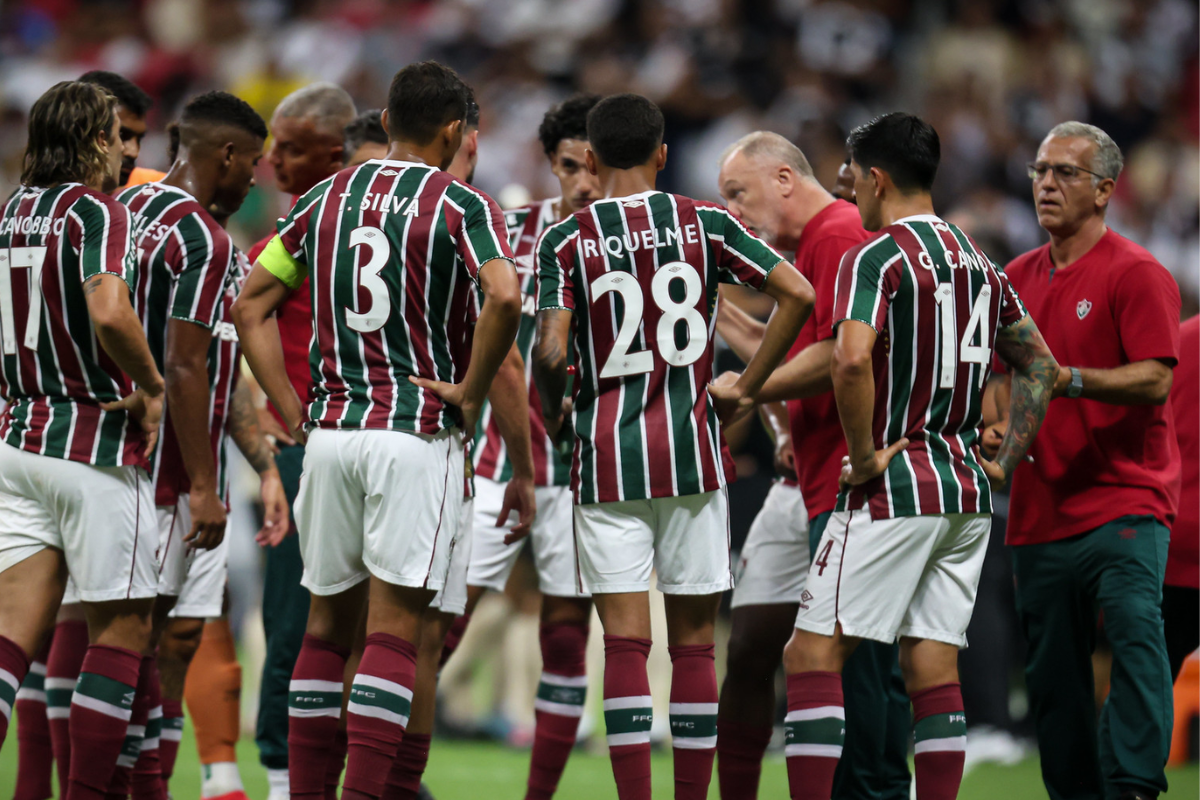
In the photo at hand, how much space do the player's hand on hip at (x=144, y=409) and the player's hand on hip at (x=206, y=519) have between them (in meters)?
0.23

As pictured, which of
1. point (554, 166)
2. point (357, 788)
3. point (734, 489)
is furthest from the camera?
point (734, 489)

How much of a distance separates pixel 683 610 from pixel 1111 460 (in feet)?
5.37

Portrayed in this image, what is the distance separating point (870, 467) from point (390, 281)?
1.53 m

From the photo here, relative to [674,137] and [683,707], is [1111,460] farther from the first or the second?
[674,137]

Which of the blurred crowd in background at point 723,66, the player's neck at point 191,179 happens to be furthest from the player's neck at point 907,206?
the blurred crowd in background at point 723,66

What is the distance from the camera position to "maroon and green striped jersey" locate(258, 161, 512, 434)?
3.92 metres

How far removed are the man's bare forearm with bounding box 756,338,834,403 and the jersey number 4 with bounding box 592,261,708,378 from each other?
321mm

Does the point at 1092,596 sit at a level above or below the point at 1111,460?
below

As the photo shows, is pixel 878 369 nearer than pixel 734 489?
Yes

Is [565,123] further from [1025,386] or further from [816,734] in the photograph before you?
[816,734]

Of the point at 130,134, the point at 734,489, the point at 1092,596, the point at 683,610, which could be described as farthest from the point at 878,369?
the point at 734,489

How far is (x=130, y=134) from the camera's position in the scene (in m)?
4.96

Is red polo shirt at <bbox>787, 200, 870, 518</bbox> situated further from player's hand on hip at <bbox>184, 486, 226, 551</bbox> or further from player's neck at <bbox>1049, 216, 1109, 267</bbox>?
player's hand on hip at <bbox>184, 486, 226, 551</bbox>

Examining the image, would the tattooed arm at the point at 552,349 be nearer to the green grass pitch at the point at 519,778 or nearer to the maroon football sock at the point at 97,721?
the maroon football sock at the point at 97,721
